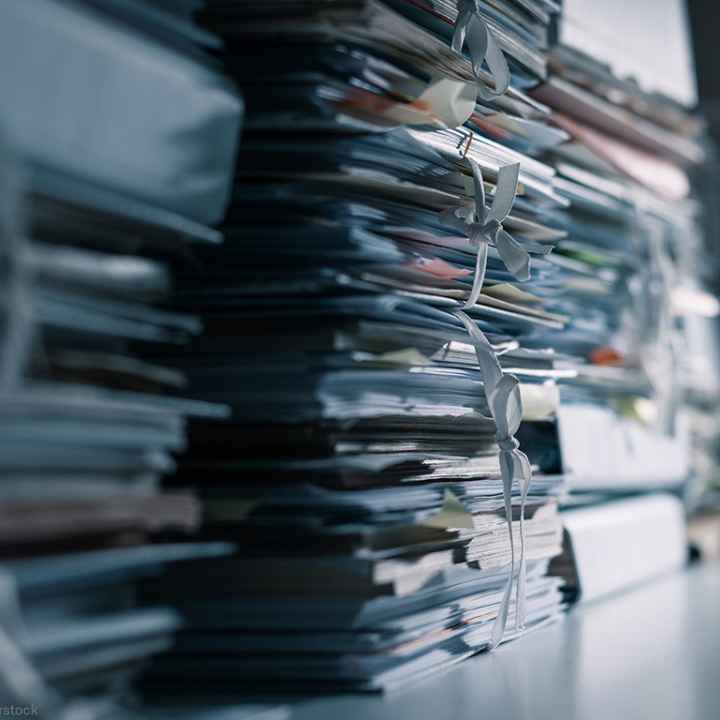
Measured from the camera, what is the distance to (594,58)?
116 cm

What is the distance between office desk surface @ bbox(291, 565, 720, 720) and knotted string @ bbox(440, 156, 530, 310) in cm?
27

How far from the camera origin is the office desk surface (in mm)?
653

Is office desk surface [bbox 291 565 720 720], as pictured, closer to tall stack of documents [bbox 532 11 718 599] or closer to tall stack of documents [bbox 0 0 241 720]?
tall stack of documents [bbox 532 11 718 599]

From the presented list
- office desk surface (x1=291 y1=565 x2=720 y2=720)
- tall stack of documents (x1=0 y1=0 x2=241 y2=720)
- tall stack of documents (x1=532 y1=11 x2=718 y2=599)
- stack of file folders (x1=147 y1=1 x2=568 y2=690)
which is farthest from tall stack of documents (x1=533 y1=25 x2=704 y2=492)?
tall stack of documents (x1=0 y1=0 x2=241 y2=720)

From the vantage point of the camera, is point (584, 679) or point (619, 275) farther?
point (619, 275)

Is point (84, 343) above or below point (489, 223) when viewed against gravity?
below

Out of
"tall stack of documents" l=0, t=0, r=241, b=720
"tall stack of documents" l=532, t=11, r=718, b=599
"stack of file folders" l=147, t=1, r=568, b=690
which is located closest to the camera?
"tall stack of documents" l=0, t=0, r=241, b=720

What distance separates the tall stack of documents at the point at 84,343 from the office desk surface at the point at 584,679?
173 millimetres

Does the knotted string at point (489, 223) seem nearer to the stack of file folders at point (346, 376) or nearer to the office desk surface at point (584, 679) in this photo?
the stack of file folders at point (346, 376)

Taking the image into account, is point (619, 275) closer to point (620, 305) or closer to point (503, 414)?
point (620, 305)

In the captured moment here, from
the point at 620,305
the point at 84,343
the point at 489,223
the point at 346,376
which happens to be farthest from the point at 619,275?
the point at 84,343

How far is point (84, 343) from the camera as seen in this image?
1.73 feet

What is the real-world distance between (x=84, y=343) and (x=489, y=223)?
34 centimetres

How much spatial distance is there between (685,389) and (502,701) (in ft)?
3.09
